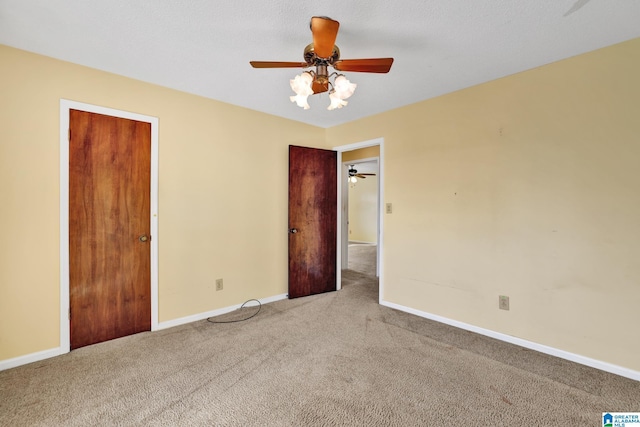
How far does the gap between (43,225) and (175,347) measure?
1.46 meters

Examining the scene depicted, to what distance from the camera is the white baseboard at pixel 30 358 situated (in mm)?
2062

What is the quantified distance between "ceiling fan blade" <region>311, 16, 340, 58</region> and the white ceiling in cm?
26

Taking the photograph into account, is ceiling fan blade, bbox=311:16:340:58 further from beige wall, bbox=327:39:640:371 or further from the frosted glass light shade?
beige wall, bbox=327:39:640:371

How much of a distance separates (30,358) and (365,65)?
3.35 m

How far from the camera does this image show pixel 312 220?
3.87m

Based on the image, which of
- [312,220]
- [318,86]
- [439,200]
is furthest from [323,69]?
[312,220]

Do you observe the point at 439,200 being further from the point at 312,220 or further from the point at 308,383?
the point at 308,383

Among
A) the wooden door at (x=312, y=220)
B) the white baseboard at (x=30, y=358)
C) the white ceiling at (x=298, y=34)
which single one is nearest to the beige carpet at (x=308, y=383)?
the white baseboard at (x=30, y=358)

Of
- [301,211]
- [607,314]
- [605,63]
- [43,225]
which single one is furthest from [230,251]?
[605,63]

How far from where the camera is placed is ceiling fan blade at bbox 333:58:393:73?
1.73 meters

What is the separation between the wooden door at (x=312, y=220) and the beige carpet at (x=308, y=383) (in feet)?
3.70

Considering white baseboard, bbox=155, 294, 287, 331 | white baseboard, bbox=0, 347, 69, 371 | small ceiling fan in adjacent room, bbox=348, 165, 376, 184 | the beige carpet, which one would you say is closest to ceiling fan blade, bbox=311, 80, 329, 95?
the beige carpet

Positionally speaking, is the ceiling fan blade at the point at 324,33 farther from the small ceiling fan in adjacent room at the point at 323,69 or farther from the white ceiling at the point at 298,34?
the white ceiling at the point at 298,34

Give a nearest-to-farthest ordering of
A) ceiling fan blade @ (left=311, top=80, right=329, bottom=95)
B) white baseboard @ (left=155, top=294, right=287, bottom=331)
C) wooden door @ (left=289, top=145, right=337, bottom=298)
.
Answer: ceiling fan blade @ (left=311, top=80, right=329, bottom=95)
white baseboard @ (left=155, top=294, right=287, bottom=331)
wooden door @ (left=289, top=145, right=337, bottom=298)
